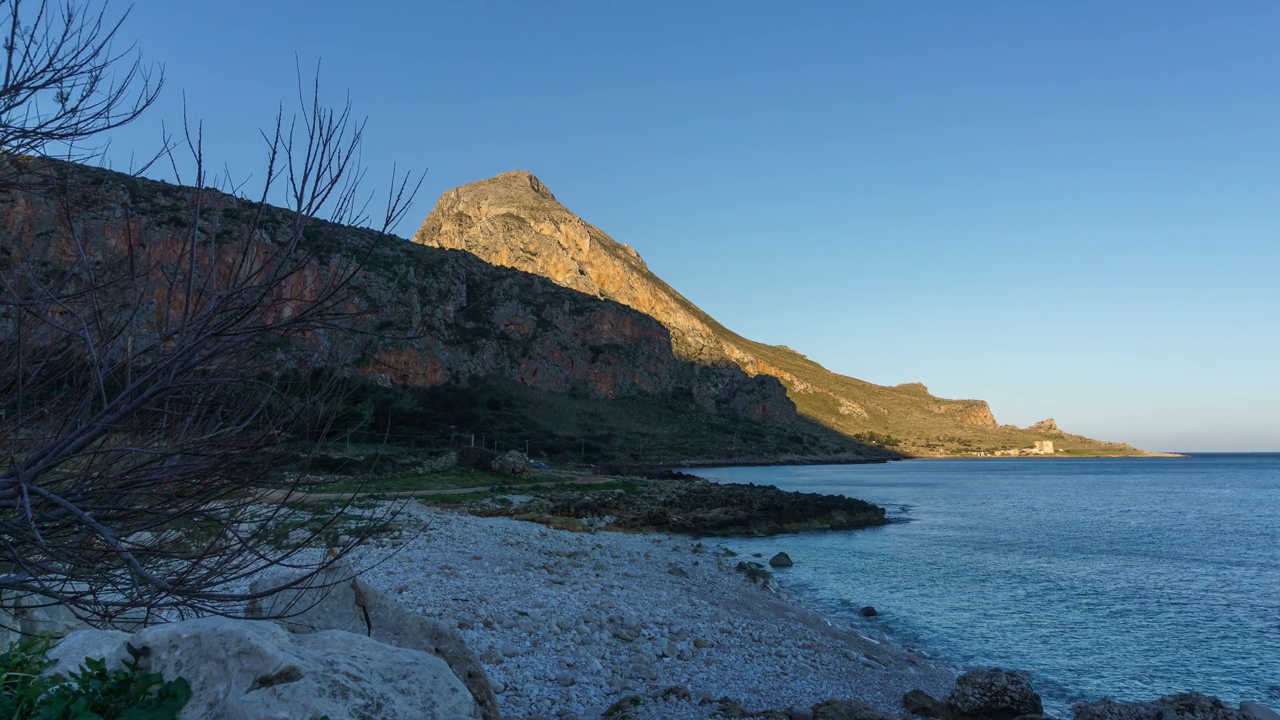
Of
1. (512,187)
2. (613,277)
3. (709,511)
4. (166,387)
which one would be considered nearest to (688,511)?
(709,511)

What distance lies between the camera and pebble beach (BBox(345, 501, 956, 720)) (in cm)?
923

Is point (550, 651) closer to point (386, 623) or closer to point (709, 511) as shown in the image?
point (386, 623)

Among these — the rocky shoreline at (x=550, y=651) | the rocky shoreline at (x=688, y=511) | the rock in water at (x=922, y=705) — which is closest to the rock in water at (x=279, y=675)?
the rocky shoreline at (x=550, y=651)

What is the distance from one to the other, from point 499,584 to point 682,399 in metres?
101

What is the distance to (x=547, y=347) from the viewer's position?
310 ft

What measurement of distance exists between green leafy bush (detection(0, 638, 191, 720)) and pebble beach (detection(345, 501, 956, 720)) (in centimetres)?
197

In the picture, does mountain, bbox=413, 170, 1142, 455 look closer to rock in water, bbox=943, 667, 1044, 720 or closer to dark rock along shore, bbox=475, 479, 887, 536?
dark rock along shore, bbox=475, 479, 887, 536

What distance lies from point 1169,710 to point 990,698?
2.26 metres

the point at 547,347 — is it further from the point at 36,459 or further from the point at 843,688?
the point at 36,459

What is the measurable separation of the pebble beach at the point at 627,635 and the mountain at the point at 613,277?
350 ft

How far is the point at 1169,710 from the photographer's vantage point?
967cm

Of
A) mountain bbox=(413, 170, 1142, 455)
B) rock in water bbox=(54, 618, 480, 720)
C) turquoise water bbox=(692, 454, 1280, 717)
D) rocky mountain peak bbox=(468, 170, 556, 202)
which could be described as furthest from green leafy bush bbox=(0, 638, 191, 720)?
rocky mountain peak bbox=(468, 170, 556, 202)

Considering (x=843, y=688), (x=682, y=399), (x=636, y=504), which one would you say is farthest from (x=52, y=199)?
(x=682, y=399)

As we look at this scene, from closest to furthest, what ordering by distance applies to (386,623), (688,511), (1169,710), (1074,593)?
(386,623), (1169,710), (1074,593), (688,511)
